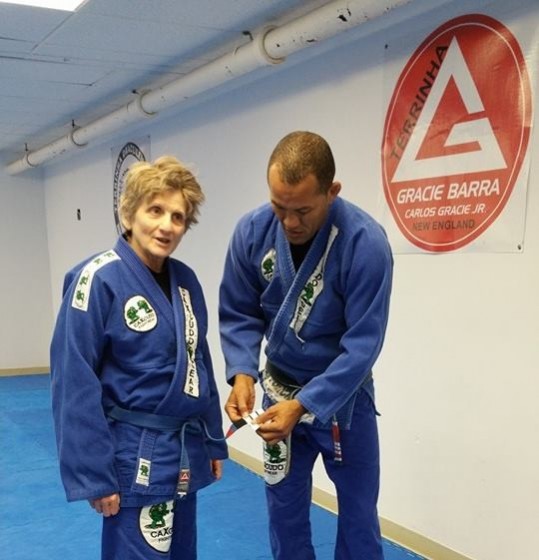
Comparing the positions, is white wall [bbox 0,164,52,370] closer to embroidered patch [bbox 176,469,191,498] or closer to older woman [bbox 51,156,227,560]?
older woman [bbox 51,156,227,560]

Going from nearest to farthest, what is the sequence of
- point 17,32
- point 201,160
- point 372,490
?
point 372,490 < point 17,32 < point 201,160

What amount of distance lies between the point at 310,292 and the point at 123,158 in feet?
12.6

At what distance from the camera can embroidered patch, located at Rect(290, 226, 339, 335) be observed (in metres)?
1.57

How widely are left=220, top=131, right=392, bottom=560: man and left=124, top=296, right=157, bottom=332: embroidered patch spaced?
0.30m

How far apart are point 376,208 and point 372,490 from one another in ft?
4.42

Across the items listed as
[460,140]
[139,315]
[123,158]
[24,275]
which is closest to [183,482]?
[139,315]

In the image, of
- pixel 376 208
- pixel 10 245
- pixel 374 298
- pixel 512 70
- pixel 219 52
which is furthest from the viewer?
pixel 10 245

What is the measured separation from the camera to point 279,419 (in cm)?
148

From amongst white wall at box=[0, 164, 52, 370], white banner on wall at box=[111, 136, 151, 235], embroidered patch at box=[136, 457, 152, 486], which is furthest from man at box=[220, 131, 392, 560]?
white wall at box=[0, 164, 52, 370]

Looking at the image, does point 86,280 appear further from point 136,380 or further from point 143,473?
point 143,473

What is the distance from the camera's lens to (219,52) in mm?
3213

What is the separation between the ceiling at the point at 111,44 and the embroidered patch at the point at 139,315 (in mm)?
1604

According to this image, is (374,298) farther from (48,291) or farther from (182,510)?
(48,291)

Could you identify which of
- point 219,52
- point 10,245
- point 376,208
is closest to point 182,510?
point 376,208
